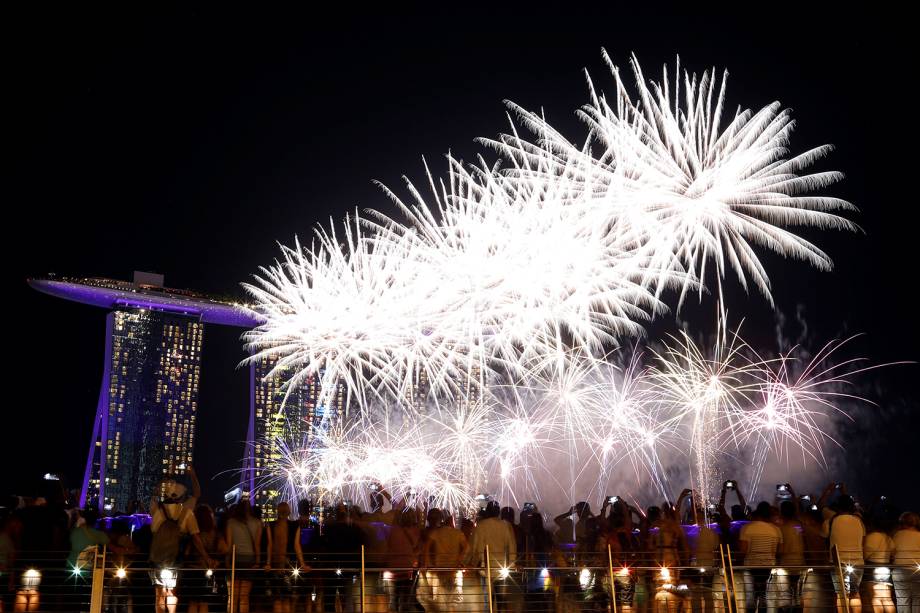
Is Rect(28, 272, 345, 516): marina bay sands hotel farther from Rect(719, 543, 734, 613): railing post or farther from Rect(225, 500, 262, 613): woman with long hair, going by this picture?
Rect(719, 543, 734, 613): railing post

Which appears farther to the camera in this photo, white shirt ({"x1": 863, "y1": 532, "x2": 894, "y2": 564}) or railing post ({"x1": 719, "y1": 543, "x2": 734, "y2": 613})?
white shirt ({"x1": 863, "y1": 532, "x2": 894, "y2": 564})

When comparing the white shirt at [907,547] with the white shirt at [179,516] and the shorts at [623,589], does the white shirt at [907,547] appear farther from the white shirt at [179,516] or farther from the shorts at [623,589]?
the white shirt at [179,516]

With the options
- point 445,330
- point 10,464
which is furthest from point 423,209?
point 10,464

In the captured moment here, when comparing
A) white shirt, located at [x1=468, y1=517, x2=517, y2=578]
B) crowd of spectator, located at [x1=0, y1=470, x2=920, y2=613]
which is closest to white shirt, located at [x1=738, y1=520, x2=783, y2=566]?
crowd of spectator, located at [x1=0, y1=470, x2=920, y2=613]

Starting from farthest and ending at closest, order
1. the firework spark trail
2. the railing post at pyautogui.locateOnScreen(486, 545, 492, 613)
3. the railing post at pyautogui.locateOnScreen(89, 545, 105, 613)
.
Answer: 1. the firework spark trail
2. the railing post at pyautogui.locateOnScreen(486, 545, 492, 613)
3. the railing post at pyautogui.locateOnScreen(89, 545, 105, 613)

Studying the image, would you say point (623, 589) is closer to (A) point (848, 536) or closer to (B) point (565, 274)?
(A) point (848, 536)

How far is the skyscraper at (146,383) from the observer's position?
82.5m

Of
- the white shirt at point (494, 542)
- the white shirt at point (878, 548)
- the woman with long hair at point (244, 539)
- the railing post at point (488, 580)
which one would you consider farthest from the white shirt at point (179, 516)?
the white shirt at point (878, 548)

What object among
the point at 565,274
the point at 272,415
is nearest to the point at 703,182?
the point at 565,274

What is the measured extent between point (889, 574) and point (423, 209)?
13.8 metres

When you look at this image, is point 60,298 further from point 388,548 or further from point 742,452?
point 388,548

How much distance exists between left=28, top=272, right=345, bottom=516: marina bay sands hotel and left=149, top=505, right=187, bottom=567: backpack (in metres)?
69.6

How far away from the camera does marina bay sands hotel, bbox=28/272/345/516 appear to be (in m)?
82.4

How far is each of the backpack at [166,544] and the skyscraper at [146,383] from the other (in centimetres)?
7268
